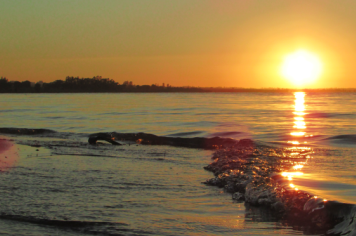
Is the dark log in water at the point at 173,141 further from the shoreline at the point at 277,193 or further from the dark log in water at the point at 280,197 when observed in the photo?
the dark log in water at the point at 280,197

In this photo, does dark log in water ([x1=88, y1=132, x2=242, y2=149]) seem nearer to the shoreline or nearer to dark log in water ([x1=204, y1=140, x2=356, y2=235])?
the shoreline

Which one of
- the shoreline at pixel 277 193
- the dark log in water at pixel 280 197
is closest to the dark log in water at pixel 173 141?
the shoreline at pixel 277 193

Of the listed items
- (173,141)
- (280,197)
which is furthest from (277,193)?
(173,141)

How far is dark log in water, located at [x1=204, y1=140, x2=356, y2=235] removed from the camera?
199 inches

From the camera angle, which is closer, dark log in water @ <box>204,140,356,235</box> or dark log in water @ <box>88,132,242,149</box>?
dark log in water @ <box>204,140,356,235</box>

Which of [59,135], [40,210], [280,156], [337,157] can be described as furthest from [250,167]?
[59,135]

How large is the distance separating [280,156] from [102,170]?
19.4ft

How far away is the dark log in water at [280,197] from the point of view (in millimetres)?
5051

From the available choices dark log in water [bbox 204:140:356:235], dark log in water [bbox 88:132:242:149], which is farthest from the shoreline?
dark log in water [bbox 88:132:242:149]

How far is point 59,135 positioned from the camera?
63.6 ft

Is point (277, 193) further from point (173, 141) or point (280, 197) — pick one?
point (173, 141)

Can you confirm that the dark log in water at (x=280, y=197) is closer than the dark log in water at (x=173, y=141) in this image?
Yes

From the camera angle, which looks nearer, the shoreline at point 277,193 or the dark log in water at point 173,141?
the shoreline at point 277,193

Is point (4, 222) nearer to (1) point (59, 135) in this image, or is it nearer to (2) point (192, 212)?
(2) point (192, 212)
